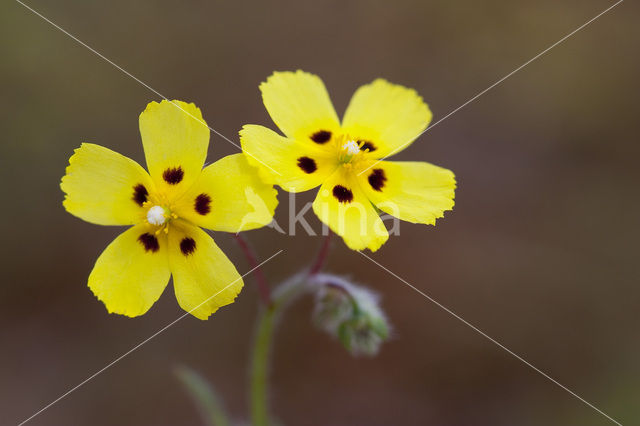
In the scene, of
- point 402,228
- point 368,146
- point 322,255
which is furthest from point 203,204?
point 402,228

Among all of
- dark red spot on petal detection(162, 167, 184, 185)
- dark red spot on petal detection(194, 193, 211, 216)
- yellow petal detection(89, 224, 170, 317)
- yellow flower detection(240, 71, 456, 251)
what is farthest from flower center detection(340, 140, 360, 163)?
yellow petal detection(89, 224, 170, 317)

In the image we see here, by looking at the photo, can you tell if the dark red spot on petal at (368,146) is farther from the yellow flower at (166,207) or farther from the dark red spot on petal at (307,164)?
the yellow flower at (166,207)

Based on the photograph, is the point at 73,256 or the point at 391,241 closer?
the point at 73,256

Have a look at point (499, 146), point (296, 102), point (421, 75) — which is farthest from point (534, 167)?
point (296, 102)

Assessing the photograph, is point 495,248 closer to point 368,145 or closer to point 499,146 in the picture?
point 499,146

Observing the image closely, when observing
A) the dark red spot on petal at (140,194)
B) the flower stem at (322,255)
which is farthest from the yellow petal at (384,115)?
the dark red spot on petal at (140,194)
